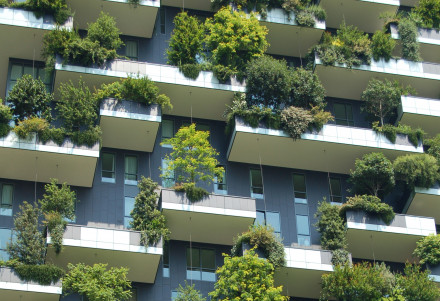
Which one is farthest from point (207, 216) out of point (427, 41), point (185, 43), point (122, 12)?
point (427, 41)

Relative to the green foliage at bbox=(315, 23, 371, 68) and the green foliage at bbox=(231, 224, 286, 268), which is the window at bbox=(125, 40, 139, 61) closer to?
the green foliage at bbox=(315, 23, 371, 68)

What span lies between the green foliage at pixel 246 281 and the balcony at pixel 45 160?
862 cm

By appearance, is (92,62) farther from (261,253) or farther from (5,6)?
(261,253)

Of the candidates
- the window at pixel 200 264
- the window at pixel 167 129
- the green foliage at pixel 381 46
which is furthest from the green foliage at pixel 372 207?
the window at pixel 167 129

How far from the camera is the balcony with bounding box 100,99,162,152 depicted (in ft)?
165

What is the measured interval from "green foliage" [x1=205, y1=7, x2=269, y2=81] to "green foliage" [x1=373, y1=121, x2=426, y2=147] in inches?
294

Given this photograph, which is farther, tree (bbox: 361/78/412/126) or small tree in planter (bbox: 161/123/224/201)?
tree (bbox: 361/78/412/126)

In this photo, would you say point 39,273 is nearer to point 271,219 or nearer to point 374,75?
point 271,219

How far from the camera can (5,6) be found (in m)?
51.7

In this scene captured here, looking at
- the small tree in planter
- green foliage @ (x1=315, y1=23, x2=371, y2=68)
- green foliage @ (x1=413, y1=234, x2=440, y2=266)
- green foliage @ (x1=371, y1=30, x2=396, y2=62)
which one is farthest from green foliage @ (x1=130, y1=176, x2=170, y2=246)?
green foliage @ (x1=371, y1=30, x2=396, y2=62)

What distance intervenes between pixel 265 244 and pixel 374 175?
24.8 feet

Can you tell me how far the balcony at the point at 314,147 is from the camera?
169 feet

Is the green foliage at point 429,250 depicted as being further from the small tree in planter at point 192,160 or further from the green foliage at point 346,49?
the green foliage at point 346,49

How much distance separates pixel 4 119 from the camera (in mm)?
48250
